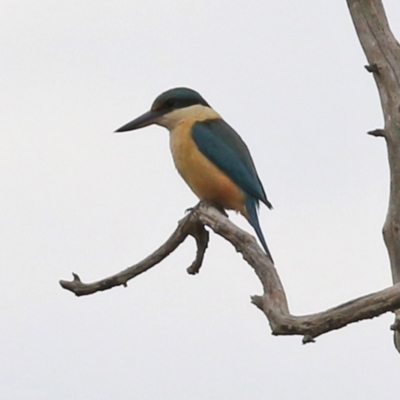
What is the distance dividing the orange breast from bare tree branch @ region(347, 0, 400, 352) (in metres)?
1.20

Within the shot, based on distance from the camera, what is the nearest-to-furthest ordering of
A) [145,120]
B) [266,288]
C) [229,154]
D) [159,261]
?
1. [266,288]
2. [159,261]
3. [229,154]
4. [145,120]

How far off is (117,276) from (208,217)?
54cm

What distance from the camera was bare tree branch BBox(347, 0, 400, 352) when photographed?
5355mm

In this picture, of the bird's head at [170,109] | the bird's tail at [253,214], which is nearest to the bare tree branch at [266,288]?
the bird's tail at [253,214]

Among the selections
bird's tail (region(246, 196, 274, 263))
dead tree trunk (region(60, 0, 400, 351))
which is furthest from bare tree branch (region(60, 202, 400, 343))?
bird's tail (region(246, 196, 274, 263))

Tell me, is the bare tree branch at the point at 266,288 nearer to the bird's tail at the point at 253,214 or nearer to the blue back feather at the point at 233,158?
the bird's tail at the point at 253,214

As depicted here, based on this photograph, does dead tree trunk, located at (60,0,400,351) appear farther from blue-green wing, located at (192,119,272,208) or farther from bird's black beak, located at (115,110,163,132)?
bird's black beak, located at (115,110,163,132)

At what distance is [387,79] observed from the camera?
5.47 m

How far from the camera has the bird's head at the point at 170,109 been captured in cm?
653

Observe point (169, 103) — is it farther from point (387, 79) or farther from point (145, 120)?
point (387, 79)

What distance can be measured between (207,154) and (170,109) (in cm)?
40

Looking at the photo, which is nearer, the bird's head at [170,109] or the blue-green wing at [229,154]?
the blue-green wing at [229,154]

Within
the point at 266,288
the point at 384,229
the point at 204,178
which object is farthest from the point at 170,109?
the point at 266,288

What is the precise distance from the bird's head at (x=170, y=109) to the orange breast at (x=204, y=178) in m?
0.20
